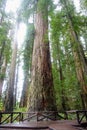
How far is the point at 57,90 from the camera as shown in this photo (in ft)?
45.7

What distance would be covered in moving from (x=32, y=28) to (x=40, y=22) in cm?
142

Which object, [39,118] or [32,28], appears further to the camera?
[32,28]

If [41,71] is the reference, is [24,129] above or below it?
below

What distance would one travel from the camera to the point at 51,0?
6.99 m

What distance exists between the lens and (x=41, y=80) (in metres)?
6.62

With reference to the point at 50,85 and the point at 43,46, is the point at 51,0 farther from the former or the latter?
the point at 50,85

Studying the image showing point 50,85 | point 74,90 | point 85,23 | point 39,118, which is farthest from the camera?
point 74,90

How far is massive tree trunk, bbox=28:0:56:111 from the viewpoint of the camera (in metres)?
6.32

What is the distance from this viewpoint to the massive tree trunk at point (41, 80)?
6320mm

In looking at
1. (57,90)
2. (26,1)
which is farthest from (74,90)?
(26,1)

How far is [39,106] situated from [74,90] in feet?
24.5

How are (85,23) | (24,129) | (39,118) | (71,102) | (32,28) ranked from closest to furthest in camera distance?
(24,129) → (39,118) → (85,23) → (32,28) → (71,102)

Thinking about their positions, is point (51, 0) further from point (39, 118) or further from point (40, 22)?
point (39, 118)

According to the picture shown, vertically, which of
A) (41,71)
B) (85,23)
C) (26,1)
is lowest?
(41,71)
